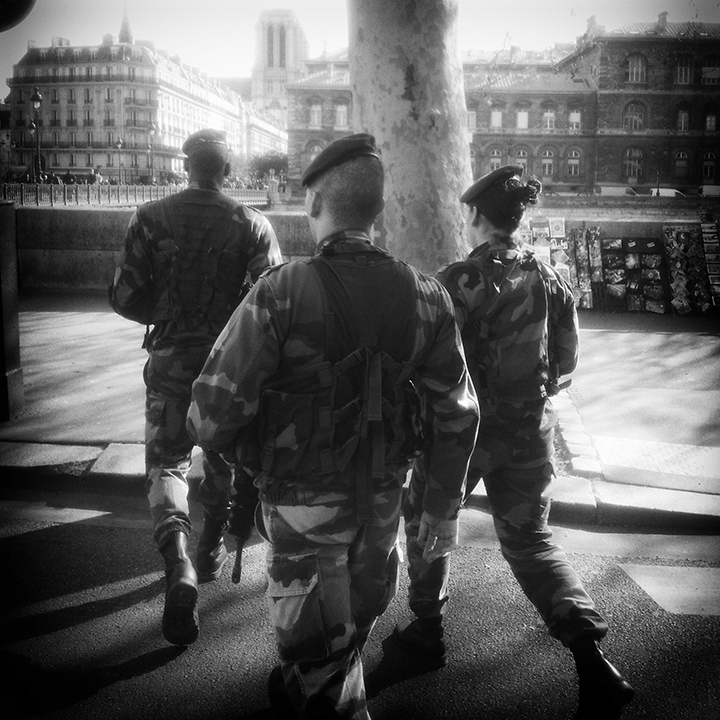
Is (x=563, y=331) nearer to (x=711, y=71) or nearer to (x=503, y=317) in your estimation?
(x=503, y=317)

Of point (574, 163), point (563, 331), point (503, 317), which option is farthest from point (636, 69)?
point (503, 317)

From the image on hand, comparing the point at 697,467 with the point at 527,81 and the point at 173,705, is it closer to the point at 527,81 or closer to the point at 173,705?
the point at 173,705

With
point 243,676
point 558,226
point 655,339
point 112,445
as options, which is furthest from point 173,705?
point 558,226

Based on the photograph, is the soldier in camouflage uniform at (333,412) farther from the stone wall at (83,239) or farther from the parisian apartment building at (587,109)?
the parisian apartment building at (587,109)

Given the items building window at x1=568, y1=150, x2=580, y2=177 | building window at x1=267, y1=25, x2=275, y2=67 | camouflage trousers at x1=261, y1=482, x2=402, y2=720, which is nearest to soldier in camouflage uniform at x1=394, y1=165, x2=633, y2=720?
camouflage trousers at x1=261, y1=482, x2=402, y2=720

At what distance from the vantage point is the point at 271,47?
→ 162m

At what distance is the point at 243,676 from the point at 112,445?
8.22 feet

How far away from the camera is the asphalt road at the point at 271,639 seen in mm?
2459

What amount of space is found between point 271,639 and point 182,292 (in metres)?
1.46

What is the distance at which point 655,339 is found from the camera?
8.60 m

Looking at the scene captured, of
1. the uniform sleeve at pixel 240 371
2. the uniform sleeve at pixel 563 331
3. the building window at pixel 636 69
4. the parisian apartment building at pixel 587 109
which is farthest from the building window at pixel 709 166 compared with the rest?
the uniform sleeve at pixel 240 371

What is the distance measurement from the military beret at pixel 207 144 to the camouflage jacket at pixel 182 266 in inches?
6.9

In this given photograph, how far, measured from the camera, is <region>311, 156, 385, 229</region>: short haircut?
1992 mm

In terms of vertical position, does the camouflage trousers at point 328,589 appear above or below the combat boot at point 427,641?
above
